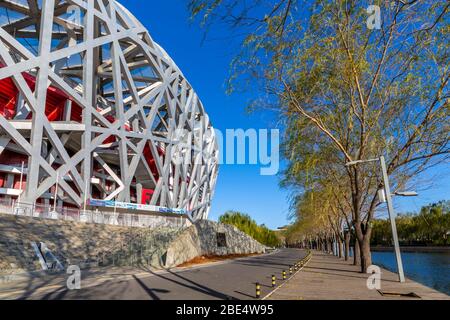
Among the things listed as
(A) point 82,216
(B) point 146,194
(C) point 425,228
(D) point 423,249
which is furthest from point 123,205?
(C) point 425,228

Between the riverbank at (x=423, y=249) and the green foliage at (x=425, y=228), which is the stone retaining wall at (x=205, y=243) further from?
the riverbank at (x=423, y=249)

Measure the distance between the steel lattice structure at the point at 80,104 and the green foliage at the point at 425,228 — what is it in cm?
4524

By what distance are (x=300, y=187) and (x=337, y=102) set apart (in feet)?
41.2

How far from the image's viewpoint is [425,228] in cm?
7588

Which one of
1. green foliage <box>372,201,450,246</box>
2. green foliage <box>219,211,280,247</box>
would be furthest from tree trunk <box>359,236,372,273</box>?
green foliage <box>372,201,450,246</box>

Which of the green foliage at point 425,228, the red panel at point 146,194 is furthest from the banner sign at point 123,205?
the green foliage at point 425,228

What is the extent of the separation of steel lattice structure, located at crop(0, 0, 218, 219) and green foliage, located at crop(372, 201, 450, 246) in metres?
45.2

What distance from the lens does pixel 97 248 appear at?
21266mm

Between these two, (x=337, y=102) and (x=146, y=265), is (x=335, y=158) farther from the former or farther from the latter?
(x=146, y=265)

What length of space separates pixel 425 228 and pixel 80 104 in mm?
74003

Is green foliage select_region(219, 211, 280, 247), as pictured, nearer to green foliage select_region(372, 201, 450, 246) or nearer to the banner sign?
green foliage select_region(372, 201, 450, 246)

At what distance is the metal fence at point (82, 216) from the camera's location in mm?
21281

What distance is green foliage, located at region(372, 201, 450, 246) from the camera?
71.4m

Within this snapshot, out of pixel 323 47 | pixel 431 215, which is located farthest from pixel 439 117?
pixel 431 215
